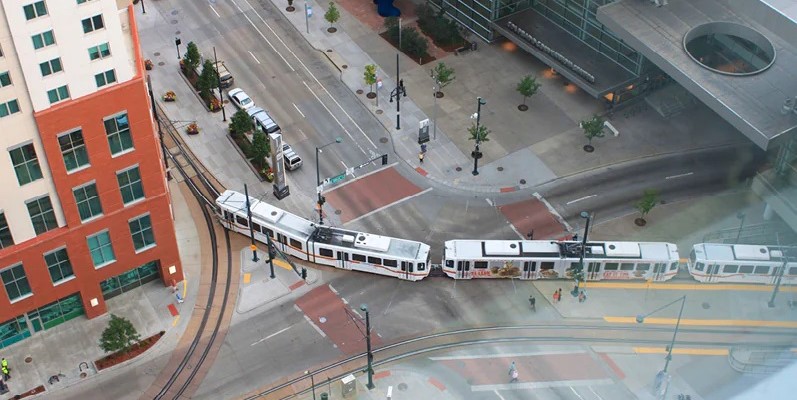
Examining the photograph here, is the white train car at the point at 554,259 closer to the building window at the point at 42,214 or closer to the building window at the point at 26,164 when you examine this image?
the building window at the point at 42,214

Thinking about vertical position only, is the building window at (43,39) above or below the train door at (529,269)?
above

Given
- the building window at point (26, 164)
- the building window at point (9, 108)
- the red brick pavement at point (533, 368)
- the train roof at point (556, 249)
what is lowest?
the red brick pavement at point (533, 368)

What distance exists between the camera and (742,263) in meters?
82.7

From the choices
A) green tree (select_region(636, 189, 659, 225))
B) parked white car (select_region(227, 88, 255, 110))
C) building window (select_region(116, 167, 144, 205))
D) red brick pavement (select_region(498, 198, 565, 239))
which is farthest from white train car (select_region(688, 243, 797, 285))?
parked white car (select_region(227, 88, 255, 110))

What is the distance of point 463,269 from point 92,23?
3650 centimetres

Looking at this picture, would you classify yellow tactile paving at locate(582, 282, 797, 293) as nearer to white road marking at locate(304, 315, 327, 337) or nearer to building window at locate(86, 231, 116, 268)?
white road marking at locate(304, 315, 327, 337)

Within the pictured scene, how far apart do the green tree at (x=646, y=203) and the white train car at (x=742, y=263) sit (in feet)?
19.4

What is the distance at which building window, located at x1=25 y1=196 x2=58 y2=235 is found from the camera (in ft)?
237

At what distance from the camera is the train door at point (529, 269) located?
83.5m

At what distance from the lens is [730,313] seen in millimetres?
81938

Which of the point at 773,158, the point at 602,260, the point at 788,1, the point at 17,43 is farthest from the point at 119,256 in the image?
the point at 788,1

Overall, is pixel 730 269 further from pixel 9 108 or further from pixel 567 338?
pixel 9 108

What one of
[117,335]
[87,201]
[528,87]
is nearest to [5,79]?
[87,201]

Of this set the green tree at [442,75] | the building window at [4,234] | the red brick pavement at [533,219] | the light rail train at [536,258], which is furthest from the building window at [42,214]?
the green tree at [442,75]
